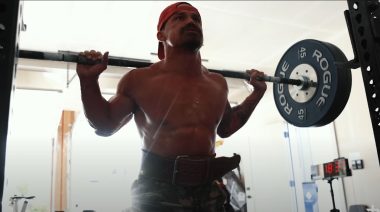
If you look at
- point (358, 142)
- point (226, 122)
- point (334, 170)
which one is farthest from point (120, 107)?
point (358, 142)

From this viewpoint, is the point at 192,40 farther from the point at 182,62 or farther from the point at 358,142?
the point at 358,142

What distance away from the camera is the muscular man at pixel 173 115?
2.72 feet

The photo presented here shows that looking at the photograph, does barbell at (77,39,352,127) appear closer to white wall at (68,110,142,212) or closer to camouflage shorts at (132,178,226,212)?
camouflage shorts at (132,178,226,212)

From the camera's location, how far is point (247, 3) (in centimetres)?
284

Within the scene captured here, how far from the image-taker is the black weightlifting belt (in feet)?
2.71

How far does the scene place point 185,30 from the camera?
93cm

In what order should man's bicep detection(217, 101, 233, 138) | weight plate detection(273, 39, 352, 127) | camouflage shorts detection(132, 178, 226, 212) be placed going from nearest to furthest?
camouflage shorts detection(132, 178, 226, 212) → man's bicep detection(217, 101, 233, 138) → weight plate detection(273, 39, 352, 127)

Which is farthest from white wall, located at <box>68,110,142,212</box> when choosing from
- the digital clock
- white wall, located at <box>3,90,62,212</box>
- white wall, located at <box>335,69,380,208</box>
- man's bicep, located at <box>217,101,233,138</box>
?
white wall, located at <box>335,69,380,208</box>

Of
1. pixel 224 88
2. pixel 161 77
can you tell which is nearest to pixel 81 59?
pixel 161 77

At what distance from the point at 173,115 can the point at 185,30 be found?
0.72ft

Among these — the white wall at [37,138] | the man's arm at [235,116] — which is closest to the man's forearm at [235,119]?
the man's arm at [235,116]

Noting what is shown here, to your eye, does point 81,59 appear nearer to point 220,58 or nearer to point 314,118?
point 314,118

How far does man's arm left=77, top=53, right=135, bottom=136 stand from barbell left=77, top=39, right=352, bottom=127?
42 cm

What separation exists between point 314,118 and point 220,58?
2.50 meters
